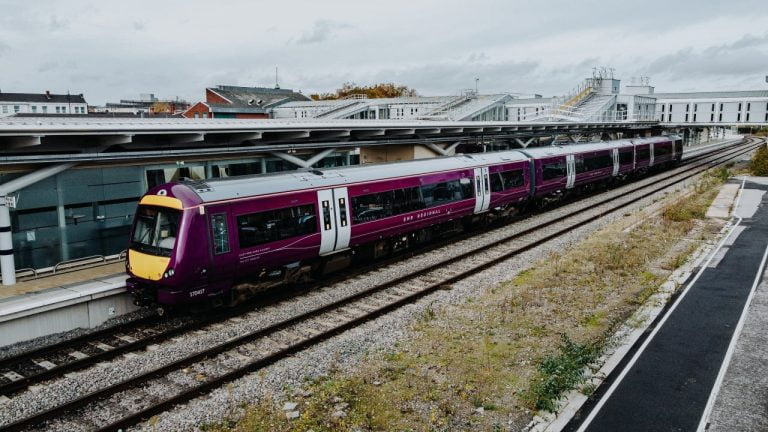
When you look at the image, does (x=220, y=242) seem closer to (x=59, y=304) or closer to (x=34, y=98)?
(x=59, y=304)

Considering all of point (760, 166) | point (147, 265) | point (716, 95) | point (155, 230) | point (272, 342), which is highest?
point (716, 95)

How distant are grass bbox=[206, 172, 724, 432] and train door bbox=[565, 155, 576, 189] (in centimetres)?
1107

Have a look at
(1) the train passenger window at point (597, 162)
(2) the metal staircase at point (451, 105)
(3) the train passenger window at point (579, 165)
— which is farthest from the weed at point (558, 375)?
(2) the metal staircase at point (451, 105)

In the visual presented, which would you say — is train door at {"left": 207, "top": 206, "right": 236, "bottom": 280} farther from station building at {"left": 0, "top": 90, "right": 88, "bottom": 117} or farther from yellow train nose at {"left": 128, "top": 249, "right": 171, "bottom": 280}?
station building at {"left": 0, "top": 90, "right": 88, "bottom": 117}

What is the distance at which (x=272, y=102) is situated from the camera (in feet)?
218

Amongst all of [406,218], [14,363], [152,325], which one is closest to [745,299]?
[406,218]

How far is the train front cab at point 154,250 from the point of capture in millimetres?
10594

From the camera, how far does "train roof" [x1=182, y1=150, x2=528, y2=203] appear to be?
11391mm

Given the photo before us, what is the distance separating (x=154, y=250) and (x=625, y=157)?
28492mm

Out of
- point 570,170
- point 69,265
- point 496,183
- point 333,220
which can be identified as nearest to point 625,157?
point 570,170

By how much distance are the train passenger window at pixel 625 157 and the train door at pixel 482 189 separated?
50.5 ft

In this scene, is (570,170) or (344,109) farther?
(344,109)

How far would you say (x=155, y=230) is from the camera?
11.1 m

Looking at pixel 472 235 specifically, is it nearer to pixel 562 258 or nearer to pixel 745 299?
pixel 562 258
